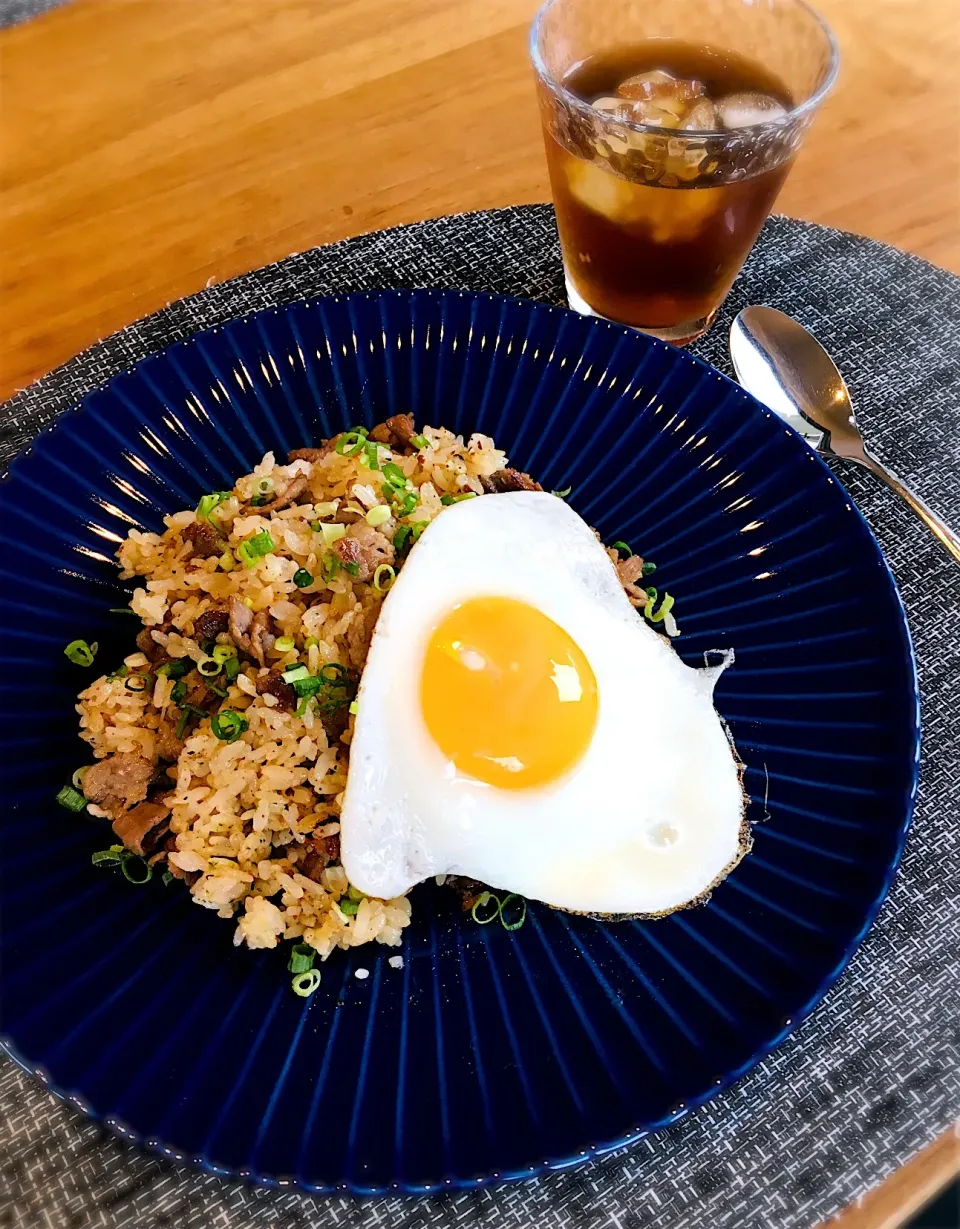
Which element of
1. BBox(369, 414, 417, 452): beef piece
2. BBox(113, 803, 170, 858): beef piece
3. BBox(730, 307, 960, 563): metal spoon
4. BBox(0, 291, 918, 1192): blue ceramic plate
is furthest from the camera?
BBox(730, 307, 960, 563): metal spoon

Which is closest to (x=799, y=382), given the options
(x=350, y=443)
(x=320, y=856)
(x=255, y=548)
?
(x=350, y=443)

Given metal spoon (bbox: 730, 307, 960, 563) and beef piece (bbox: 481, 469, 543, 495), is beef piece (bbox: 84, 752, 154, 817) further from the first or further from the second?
metal spoon (bbox: 730, 307, 960, 563)

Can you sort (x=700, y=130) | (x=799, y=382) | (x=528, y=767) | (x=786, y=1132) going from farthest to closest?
(x=799, y=382) < (x=700, y=130) < (x=528, y=767) < (x=786, y=1132)

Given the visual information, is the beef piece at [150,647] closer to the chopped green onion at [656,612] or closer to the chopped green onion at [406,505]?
the chopped green onion at [406,505]

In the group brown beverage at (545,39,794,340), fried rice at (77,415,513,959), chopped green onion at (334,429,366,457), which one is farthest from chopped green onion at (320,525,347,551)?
brown beverage at (545,39,794,340)

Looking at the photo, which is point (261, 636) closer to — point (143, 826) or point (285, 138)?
point (143, 826)

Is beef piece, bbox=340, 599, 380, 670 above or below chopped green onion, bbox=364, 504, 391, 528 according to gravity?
below

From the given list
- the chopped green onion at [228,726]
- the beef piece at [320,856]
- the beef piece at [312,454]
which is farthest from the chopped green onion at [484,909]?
the beef piece at [312,454]
